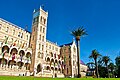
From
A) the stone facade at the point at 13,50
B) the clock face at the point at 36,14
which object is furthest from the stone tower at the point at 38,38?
the stone facade at the point at 13,50

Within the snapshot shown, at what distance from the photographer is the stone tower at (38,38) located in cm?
6391

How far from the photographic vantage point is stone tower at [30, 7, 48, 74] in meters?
63.9

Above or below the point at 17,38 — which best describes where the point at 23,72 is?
below

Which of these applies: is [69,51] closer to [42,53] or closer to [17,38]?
[42,53]

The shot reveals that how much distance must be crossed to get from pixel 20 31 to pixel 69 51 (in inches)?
1263

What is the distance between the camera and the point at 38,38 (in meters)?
67.0

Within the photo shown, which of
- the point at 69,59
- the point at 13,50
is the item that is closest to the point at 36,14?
the point at 13,50

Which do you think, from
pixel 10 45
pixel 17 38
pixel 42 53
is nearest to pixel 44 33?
pixel 42 53

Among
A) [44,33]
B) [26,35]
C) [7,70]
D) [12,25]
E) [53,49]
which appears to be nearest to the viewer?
[7,70]

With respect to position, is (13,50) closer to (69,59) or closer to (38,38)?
(38,38)

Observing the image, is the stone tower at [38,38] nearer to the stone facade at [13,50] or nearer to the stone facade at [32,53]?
the stone facade at [32,53]

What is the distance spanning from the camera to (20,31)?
63594 mm

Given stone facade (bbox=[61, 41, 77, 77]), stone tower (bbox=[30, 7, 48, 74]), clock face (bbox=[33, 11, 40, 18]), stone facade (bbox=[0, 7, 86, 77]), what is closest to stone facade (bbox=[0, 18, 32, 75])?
stone facade (bbox=[0, 7, 86, 77])

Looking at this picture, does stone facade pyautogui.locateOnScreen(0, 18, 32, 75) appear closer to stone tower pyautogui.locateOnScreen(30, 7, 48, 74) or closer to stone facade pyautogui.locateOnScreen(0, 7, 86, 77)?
stone facade pyautogui.locateOnScreen(0, 7, 86, 77)
